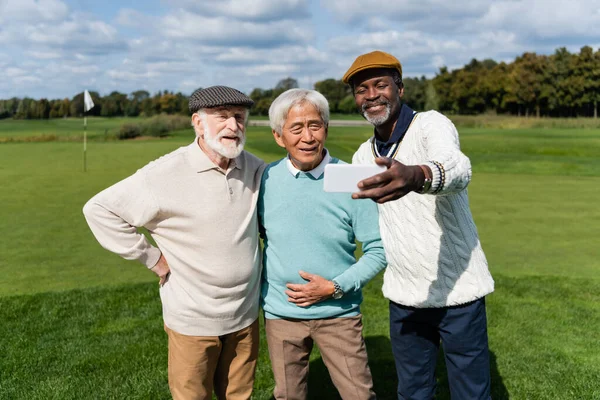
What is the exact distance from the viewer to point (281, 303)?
268 cm

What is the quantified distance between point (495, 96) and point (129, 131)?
2117 inches

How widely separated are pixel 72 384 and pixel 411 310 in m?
2.37

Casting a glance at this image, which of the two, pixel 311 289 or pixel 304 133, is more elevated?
pixel 304 133

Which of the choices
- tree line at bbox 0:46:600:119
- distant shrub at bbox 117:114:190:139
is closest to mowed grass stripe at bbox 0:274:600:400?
distant shrub at bbox 117:114:190:139

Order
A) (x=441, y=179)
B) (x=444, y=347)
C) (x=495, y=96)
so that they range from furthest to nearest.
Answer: (x=495, y=96)
(x=444, y=347)
(x=441, y=179)

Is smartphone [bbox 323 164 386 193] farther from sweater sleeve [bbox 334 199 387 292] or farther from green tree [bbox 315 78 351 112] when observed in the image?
green tree [bbox 315 78 351 112]

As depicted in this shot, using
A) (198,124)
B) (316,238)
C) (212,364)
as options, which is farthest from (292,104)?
(212,364)

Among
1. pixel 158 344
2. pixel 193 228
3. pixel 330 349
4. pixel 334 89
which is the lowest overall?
pixel 158 344

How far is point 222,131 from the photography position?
2590 mm

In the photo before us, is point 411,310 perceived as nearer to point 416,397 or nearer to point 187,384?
point 416,397

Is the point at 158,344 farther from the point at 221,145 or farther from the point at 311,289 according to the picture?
the point at 221,145

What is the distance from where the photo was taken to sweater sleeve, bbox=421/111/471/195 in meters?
1.75

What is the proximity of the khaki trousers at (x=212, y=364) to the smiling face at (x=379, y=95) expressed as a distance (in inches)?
49.0

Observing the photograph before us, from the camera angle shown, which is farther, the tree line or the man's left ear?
the tree line
